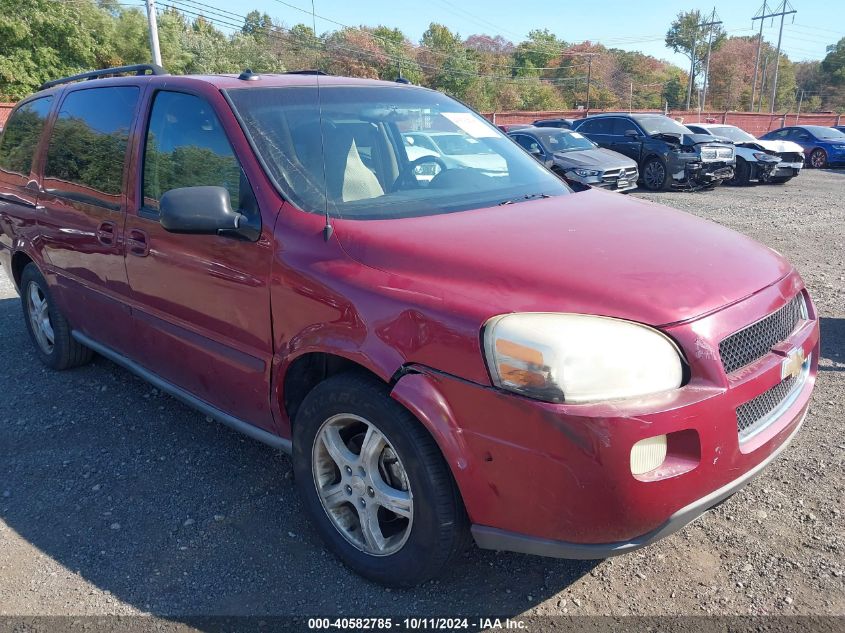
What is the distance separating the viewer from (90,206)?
3.66 meters

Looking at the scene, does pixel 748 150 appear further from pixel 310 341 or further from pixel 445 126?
pixel 310 341

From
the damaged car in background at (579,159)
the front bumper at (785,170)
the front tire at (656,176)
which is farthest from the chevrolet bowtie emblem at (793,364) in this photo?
the front bumper at (785,170)

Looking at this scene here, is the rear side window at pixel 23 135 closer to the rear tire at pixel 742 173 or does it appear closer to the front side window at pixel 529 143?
the front side window at pixel 529 143

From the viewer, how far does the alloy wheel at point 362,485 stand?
244 centimetres

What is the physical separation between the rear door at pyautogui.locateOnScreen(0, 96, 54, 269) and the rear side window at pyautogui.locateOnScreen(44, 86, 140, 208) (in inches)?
10.6

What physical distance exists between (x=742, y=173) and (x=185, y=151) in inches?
670

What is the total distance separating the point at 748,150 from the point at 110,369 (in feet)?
55.6

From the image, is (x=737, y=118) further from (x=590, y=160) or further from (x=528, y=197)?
(x=528, y=197)

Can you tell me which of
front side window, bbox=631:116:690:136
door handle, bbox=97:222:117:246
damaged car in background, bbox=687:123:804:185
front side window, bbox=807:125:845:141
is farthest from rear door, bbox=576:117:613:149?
door handle, bbox=97:222:117:246

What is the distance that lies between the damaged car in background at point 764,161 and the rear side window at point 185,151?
52.6 ft

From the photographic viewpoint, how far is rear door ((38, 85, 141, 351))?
11.5ft

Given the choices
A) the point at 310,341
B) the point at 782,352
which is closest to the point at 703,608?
the point at 782,352

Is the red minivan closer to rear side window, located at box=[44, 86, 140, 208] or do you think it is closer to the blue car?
rear side window, located at box=[44, 86, 140, 208]

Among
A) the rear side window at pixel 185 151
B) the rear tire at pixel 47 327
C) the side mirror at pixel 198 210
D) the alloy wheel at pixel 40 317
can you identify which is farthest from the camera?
the alloy wheel at pixel 40 317
